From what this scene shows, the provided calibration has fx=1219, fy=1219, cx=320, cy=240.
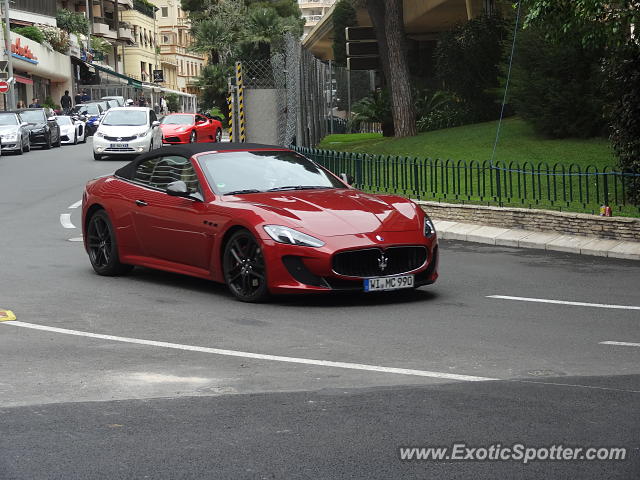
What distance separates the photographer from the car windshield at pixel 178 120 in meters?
43.6

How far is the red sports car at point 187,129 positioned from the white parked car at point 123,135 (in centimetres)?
454

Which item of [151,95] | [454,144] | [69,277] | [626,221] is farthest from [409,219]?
[151,95]

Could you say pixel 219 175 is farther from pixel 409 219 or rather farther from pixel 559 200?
pixel 559 200

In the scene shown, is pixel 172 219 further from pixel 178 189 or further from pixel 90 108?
pixel 90 108

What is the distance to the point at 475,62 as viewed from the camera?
110 ft

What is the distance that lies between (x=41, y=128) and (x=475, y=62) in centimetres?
1795

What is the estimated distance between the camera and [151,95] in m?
119

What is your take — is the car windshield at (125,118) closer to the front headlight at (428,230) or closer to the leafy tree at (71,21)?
the front headlight at (428,230)

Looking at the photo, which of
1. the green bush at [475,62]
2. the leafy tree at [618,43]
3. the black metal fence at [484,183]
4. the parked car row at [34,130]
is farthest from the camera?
the parked car row at [34,130]

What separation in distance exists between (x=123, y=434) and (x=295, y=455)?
939 millimetres

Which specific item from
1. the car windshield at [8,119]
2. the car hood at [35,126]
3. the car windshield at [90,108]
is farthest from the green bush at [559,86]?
the car windshield at [90,108]

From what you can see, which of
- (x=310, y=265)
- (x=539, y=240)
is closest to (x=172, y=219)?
(x=310, y=265)

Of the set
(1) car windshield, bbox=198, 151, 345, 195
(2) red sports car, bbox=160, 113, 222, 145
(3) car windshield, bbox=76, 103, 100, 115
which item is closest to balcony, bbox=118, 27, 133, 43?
(3) car windshield, bbox=76, 103, 100, 115

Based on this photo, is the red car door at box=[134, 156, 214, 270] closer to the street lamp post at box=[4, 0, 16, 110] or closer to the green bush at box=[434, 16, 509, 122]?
the green bush at box=[434, 16, 509, 122]
